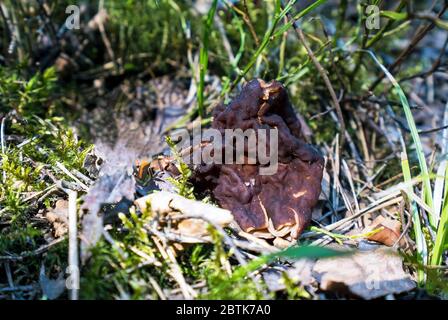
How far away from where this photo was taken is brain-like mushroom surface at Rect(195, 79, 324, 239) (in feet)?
8.13

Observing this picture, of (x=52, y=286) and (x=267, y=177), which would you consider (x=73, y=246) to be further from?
(x=267, y=177)

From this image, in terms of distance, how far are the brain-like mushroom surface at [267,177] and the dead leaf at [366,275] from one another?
0.33 m

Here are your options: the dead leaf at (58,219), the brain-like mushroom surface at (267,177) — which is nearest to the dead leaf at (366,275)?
the brain-like mushroom surface at (267,177)

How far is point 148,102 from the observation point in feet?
12.6

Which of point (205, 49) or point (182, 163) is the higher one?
point (205, 49)

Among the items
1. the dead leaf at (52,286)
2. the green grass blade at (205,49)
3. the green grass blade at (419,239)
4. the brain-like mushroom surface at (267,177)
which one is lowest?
the dead leaf at (52,286)

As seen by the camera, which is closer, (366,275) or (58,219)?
(366,275)

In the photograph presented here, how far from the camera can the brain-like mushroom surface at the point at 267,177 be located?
2477 mm

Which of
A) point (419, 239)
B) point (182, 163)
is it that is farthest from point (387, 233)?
point (182, 163)

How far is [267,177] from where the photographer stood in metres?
2.58

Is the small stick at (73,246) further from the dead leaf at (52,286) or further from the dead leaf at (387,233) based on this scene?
the dead leaf at (387,233)

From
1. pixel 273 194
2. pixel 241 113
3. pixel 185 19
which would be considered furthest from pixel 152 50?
pixel 273 194

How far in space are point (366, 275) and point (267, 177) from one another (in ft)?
2.52
